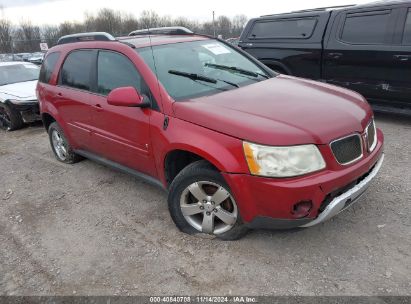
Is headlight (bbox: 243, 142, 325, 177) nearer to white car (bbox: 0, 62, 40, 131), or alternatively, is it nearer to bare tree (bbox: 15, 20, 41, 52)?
white car (bbox: 0, 62, 40, 131)

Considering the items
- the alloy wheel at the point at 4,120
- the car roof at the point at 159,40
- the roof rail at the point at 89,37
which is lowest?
the alloy wheel at the point at 4,120

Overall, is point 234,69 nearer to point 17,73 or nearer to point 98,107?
point 98,107

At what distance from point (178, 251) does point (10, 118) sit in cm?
634

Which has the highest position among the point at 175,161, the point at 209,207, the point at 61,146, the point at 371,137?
the point at 371,137

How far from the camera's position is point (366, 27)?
611cm

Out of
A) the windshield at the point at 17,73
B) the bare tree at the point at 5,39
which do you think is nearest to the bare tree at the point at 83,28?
the bare tree at the point at 5,39

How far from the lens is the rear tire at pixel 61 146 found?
17.1ft

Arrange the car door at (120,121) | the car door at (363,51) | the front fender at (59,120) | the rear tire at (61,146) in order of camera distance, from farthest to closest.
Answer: the car door at (363,51) < the rear tire at (61,146) < the front fender at (59,120) < the car door at (120,121)

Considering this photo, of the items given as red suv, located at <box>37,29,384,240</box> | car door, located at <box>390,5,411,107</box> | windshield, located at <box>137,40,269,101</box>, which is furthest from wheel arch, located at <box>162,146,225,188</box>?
car door, located at <box>390,5,411,107</box>

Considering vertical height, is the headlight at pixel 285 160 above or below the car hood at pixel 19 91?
above

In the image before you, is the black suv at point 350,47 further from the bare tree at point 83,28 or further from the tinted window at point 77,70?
the bare tree at point 83,28

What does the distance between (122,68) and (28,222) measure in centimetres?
183

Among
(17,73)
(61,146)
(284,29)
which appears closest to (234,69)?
(61,146)

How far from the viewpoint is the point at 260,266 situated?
2914mm
